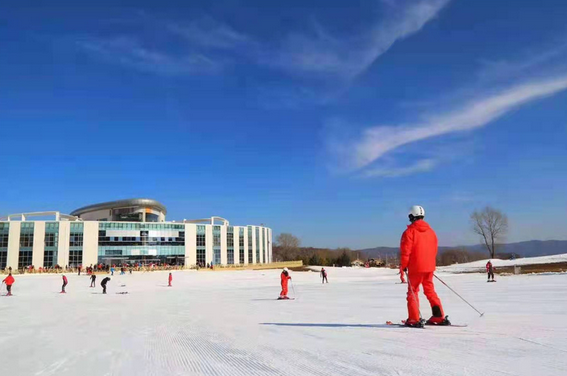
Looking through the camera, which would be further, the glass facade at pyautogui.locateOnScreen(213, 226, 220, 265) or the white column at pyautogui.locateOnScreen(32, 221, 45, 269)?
the glass facade at pyautogui.locateOnScreen(213, 226, 220, 265)

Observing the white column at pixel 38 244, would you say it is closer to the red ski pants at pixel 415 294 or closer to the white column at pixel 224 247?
the white column at pixel 224 247

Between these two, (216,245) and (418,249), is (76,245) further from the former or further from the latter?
(418,249)

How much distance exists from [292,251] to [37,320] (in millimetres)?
146437

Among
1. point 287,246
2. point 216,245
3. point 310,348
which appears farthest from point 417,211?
point 287,246

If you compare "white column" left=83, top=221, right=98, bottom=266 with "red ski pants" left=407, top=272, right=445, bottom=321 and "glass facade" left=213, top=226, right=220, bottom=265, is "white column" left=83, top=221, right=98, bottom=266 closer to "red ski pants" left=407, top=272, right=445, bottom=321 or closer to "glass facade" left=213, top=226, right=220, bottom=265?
Result: "glass facade" left=213, top=226, right=220, bottom=265

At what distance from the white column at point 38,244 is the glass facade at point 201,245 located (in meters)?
29.7

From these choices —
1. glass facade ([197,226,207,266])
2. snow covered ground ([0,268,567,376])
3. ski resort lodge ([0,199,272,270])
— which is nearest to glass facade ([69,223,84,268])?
ski resort lodge ([0,199,272,270])

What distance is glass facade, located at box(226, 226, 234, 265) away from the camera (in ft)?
312

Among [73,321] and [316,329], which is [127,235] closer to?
[73,321]

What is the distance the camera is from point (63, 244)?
76.2 meters

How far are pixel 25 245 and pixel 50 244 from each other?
3.97 metres

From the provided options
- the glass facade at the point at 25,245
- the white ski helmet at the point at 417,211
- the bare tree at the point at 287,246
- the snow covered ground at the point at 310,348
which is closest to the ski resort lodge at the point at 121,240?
the glass facade at the point at 25,245

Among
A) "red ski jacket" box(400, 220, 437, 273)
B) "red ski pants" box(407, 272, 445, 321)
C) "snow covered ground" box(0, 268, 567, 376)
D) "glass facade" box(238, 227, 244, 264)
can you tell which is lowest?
"snow covered ground" box(0, 268, 567, 376)

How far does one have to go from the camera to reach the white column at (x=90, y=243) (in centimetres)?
7806
